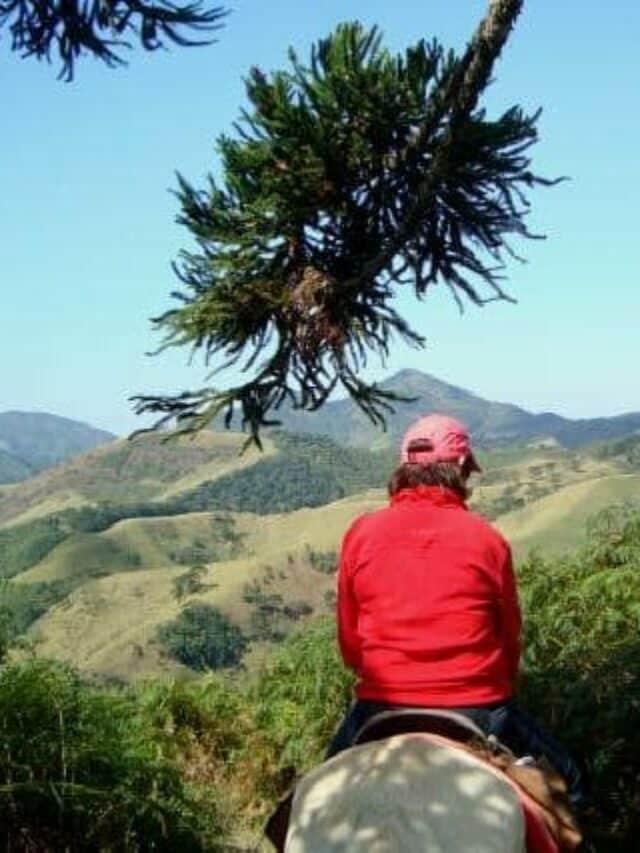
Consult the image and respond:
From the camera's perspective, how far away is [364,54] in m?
5.97

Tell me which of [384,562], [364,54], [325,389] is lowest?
[384,562]

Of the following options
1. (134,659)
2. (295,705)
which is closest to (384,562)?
(295,705)

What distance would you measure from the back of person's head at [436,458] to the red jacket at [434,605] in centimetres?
5

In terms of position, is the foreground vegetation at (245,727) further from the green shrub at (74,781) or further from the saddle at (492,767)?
the saddle at (492,767)

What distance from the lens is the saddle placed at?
130 inches

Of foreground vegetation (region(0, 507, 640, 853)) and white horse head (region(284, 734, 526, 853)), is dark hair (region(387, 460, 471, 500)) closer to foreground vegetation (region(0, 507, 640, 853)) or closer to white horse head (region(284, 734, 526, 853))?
white horse head (region(284, 734, 526, 853))

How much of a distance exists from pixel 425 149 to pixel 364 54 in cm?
70

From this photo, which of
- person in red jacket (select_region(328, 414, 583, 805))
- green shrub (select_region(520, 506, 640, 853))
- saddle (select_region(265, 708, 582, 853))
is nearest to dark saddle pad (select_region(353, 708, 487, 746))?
saddle (select_region(265, 708, 582, 853))

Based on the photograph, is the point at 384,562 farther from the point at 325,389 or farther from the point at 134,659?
the point at 134,659

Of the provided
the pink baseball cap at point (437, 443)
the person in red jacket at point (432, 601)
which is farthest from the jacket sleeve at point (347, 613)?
the pink baseball cap at point (437, 443)

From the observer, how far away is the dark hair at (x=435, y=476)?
3.97 m

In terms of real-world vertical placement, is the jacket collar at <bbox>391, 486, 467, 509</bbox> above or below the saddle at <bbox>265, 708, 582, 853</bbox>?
above

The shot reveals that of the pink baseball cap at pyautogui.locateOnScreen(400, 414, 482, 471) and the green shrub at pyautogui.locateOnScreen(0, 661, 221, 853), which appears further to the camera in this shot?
the green shrub at pyautogui.locateOnScreen(0, 661, 221, 853)

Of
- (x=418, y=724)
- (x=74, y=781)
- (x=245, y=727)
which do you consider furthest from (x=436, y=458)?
(x=245, y=727)
